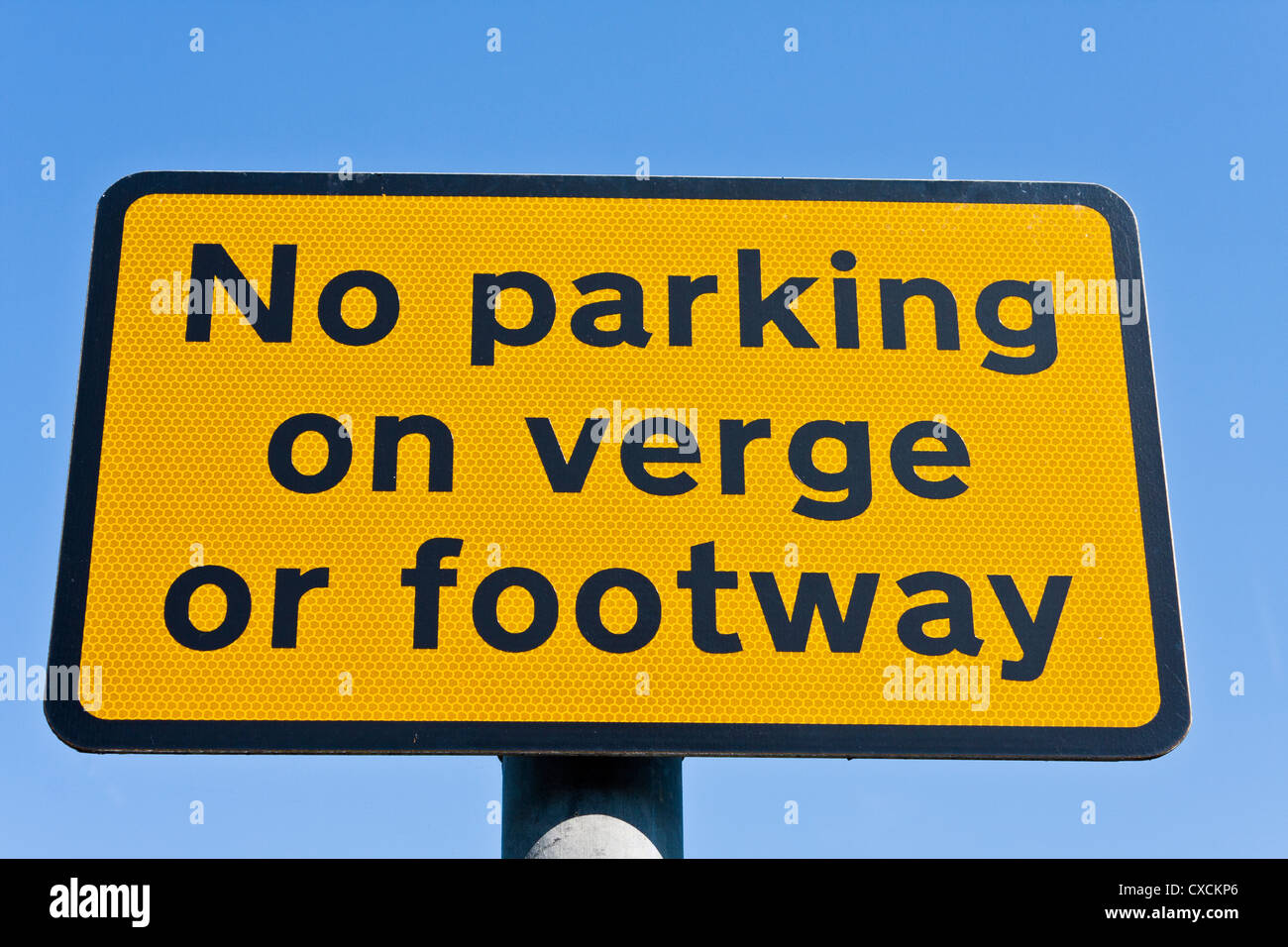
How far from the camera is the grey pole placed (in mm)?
2584

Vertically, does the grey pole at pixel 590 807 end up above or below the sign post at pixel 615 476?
below

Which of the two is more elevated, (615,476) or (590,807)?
(615,476)

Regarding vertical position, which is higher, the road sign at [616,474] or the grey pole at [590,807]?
the road sign at [616,474]

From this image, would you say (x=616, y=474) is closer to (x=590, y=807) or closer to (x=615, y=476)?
(x=615, y=476)

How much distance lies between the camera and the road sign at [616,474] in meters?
2.69

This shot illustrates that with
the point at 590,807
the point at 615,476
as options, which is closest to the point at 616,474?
the point at 615,476

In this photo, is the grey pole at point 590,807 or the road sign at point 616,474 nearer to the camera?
the grey pole at point 590,807

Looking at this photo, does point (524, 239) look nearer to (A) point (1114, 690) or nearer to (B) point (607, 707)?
(B) point (607, 707)

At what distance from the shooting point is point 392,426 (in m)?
2.92

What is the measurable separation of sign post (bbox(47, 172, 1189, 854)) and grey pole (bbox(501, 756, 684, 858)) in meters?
0.02

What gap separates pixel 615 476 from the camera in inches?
114

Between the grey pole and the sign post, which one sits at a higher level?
the sign post
